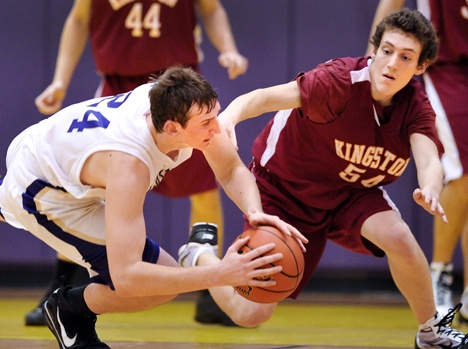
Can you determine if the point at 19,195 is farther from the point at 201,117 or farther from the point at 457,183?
the point at 457,183

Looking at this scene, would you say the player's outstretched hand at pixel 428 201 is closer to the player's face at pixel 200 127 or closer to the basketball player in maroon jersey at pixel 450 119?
the player's face at pixel 200 127

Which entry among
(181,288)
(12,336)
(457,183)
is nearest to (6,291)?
(12,336)

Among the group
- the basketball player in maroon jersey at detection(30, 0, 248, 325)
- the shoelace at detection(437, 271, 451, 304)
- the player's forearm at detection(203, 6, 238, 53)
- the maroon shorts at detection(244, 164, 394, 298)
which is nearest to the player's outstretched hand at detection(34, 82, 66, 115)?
the basketball player in maroon jersey at detection(30, 0, 248, 325)

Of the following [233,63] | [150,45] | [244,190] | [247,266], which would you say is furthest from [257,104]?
[150,45]

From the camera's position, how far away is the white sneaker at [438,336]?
3674 millimetres

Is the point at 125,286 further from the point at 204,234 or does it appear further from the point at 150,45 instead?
the point at 150,45

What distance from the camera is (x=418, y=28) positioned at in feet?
11.7

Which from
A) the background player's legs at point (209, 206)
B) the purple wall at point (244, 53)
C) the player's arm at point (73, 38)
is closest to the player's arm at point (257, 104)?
the background player's legs at point (209, 206)

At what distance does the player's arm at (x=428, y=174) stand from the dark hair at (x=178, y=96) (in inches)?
31.5

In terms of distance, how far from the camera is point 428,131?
3.57 m

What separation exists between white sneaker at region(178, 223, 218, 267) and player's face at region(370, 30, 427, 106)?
2.89ft

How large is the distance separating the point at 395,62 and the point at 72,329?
163cm

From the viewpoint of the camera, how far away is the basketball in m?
3.04

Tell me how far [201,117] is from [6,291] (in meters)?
3.66
